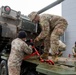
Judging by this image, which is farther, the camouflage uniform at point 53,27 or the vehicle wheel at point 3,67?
the vehicle wheel at point 3,67

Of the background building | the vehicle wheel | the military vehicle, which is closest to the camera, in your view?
the vehicle wheel

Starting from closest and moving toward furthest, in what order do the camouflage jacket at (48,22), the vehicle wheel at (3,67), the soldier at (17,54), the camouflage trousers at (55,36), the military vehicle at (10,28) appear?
1. the camouflage trousers at (55,36)
2. the soldier at (17,54)
3. the camouflage jacket at (48,22)
4. the vehicle wheel at (3,67)
5. the military vehicle at (10,28)

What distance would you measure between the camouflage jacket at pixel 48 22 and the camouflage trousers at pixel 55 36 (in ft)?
0.24

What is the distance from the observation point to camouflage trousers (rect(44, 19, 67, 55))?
19.1ft

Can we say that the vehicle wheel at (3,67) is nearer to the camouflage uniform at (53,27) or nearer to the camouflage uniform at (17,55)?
the camouflage uniform at (17,55)

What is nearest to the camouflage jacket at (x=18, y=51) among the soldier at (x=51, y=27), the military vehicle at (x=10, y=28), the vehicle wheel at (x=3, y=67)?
the military vehicle at (x=10, y=28)

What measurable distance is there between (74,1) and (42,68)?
46.8 feet

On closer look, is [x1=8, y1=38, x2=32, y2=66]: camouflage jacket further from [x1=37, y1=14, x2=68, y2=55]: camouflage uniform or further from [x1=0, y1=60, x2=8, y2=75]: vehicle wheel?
[x1=0, y1=60, x2=8, y2=75]: vehicle wheel

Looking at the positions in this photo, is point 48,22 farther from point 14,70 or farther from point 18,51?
point 14,70

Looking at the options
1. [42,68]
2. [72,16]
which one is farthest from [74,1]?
[42,68]

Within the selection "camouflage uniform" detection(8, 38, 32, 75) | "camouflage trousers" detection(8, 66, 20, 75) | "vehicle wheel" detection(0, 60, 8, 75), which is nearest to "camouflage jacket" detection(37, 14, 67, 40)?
"camouflage uniform" detection(8, 38, 32, 75)

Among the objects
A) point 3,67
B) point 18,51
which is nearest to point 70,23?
A: point 3,67

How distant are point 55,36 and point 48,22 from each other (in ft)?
1.55

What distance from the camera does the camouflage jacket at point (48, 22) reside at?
239 inches
